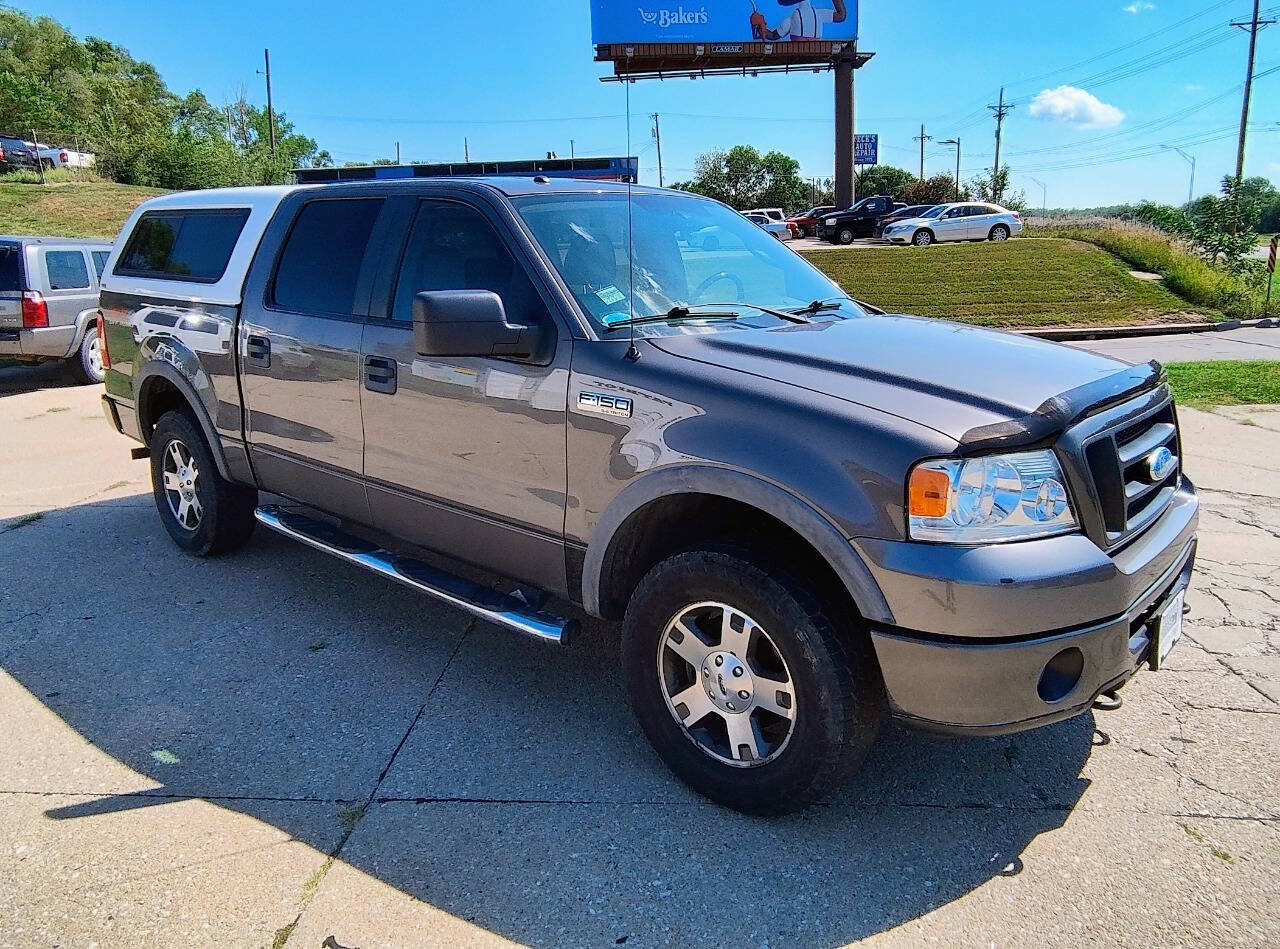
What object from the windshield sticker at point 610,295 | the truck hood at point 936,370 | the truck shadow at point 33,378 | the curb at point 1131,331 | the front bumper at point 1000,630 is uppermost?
the windshield sticker at point 610,295

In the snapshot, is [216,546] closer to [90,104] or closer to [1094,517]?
[1094,517]

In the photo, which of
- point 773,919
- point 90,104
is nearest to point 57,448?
point 773,919

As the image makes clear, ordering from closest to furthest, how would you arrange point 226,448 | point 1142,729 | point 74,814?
point 74,814 < point 1142,729 < point 226,448

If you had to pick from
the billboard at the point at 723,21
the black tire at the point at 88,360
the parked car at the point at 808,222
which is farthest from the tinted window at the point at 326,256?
the parked car at the point at 808,222

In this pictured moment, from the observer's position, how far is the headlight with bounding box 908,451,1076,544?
2436mm

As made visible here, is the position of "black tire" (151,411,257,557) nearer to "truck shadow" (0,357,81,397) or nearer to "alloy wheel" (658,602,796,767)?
"alloy wheel" (658,602,796,767)

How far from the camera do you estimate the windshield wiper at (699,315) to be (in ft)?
10.8

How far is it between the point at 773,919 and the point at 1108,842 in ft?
3.52

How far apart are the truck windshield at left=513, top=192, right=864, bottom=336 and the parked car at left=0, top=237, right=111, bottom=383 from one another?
8.87m

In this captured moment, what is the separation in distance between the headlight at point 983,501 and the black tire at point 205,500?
12.7 ft

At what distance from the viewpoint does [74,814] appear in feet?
9.78

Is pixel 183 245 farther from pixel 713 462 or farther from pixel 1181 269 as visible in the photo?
pixel 1181 269

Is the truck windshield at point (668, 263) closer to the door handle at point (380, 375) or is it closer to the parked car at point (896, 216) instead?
the door handle at point (380, 375)

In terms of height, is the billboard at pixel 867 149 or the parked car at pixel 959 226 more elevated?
the billboard at pixel 867 149
